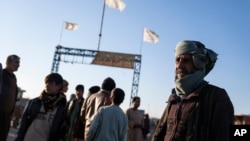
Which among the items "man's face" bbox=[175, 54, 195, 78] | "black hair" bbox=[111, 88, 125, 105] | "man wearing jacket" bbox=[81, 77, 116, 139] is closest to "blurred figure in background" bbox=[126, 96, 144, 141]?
"man wearing jacket" bbox=[81, 77, 116, 139]

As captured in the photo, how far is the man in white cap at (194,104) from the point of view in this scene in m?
2.57

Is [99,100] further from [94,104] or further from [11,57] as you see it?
[11,57]

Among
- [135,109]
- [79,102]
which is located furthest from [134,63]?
[79,102]

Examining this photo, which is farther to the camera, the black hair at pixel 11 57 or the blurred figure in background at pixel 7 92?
the black hair at pixel 11 57

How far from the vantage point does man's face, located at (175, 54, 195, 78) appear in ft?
9.46

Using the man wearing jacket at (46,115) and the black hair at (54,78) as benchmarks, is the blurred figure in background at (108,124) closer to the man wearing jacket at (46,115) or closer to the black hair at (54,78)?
the man wearing jacket at (46,115)

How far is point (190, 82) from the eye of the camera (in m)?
2.83

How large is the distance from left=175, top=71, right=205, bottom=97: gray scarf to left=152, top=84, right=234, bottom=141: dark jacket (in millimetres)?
66

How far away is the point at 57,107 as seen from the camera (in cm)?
510

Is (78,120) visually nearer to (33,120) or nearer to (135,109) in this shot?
(33,120)

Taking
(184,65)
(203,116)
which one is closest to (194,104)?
(203,116)

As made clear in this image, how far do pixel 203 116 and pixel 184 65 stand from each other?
44 cm

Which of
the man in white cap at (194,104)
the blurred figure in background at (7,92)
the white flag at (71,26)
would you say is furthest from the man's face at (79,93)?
the white flag at (71,26)

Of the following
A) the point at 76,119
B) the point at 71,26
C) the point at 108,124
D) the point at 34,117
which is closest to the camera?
the point at 34,117
